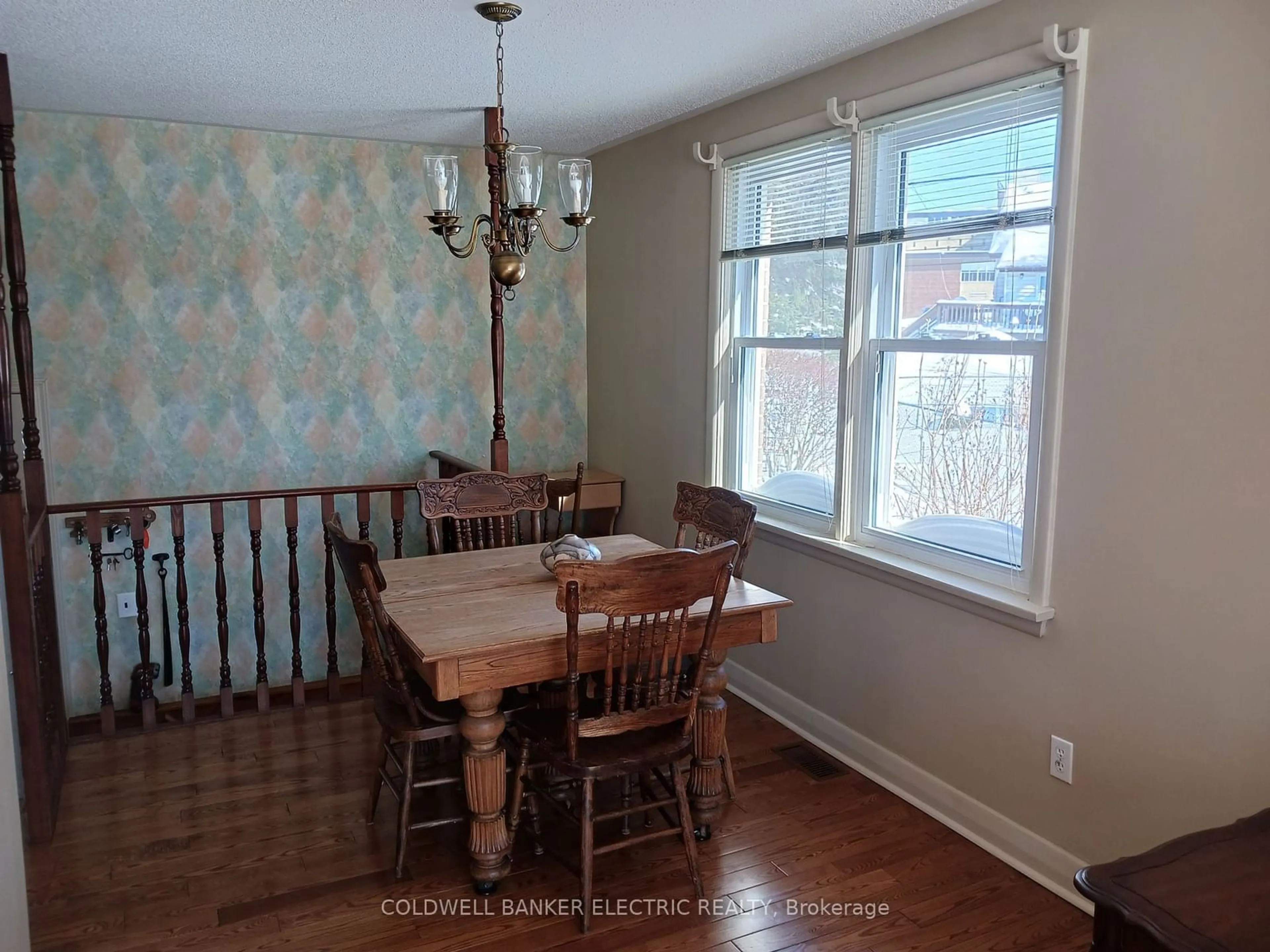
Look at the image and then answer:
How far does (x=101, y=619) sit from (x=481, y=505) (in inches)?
59.5

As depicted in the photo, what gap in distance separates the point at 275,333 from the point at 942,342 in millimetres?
3094

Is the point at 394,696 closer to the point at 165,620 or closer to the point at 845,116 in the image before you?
the point at 165,620

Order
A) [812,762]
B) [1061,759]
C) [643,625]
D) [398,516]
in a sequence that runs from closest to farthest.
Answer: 1. [643,625]
2. [1061,759]
3. [812,762]
4. [398,516]


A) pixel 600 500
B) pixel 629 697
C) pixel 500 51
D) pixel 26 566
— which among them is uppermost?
pixel 500 51

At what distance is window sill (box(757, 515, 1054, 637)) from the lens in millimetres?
2678

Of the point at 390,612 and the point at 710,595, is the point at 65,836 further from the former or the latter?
the point at 710,595

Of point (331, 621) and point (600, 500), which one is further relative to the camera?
point (600, 500)

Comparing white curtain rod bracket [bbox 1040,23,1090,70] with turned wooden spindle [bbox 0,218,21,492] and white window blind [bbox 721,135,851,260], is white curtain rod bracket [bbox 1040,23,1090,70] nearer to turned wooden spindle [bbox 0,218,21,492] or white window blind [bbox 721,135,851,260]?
white window blind [bbox 721,135,851,260]

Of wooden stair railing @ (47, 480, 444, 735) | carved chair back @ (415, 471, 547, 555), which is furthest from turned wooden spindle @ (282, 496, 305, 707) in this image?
carved chair back @ (415, 471, 547, 555)

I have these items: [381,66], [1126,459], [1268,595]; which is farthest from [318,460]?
[1268,595]

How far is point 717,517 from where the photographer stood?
3.17 m

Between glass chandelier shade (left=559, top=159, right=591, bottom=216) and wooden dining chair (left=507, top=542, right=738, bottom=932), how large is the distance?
39.1 inches

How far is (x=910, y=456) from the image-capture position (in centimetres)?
316

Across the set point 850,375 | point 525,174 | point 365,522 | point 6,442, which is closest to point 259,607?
point 365,522
